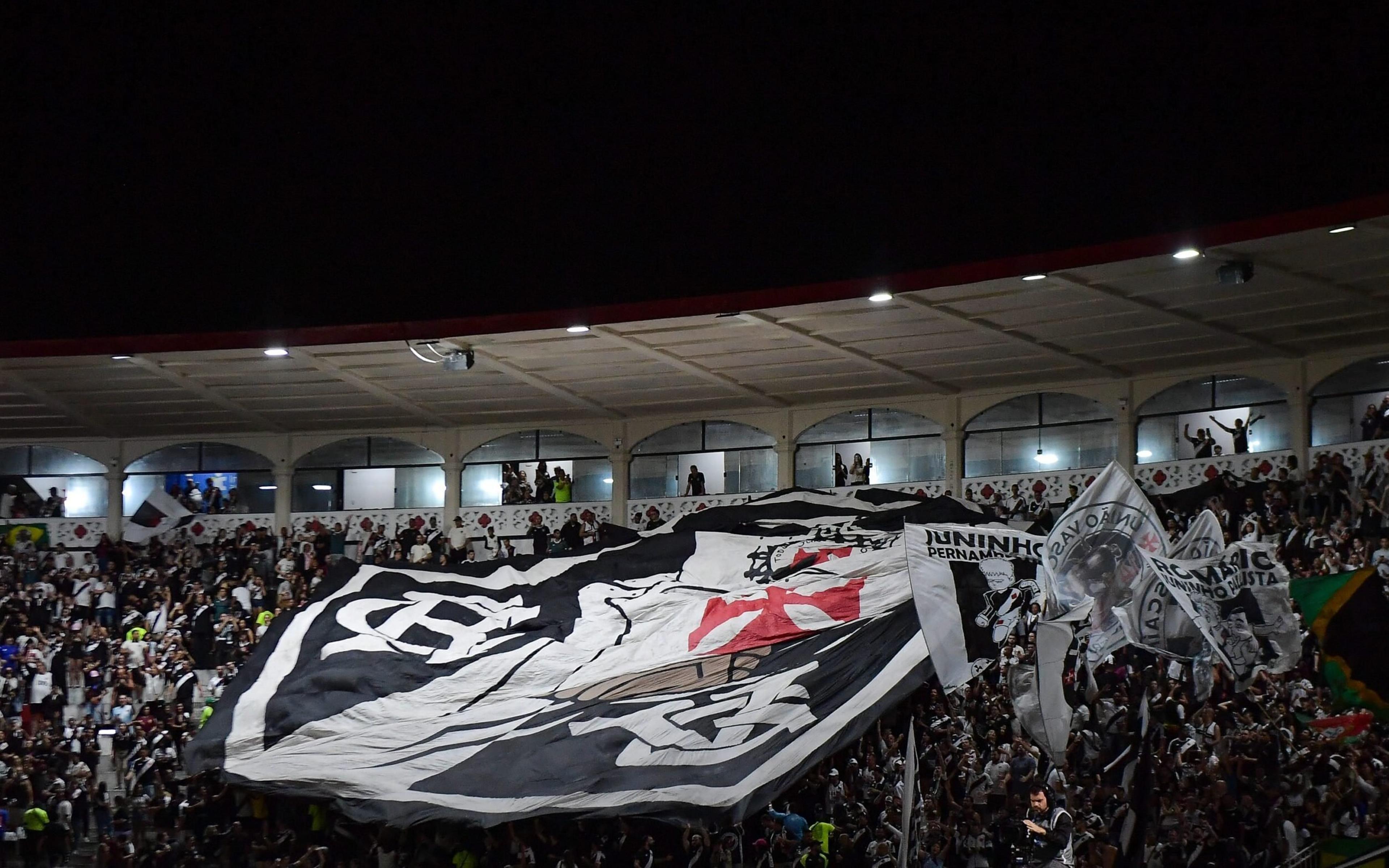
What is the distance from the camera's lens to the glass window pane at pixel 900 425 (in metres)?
30.8

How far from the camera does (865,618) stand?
667 inches

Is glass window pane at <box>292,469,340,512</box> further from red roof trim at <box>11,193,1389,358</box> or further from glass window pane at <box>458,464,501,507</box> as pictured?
red roof trim at <box>11,193,1389,358</box>

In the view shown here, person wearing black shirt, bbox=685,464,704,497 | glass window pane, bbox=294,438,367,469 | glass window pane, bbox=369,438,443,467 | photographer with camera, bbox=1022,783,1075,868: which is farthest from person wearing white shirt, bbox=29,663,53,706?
photographer with camera, bbox=1022,783,1075,868

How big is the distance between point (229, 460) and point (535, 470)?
7.97m

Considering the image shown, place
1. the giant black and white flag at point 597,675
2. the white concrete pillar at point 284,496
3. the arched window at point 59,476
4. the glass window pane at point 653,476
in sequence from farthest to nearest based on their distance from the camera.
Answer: the arched window at point 59,476, the white concrete pillar at point 284,496, the glass window pane at point 653,476, the giant black and white flag at point 597,675

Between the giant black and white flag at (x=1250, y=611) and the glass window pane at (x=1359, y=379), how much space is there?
16.4 m

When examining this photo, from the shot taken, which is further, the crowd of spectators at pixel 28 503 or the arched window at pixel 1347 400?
the crowd of spectators at pixel 28 503

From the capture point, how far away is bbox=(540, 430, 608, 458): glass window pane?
33.7 metres

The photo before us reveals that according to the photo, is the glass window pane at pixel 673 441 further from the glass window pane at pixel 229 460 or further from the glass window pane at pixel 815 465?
the glass window pane at pixel 229 460

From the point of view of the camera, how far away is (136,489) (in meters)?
35.4

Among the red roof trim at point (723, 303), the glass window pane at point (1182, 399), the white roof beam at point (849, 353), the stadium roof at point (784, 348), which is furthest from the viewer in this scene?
the glass window pane at point (1182, 399)

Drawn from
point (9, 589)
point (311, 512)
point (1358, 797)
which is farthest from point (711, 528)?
point (9, 589)

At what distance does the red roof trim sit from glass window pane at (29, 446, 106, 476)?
27.3 feet

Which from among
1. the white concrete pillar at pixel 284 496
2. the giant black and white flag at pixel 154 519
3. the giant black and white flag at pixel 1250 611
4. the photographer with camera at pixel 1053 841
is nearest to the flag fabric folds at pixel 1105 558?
the giant black and white flag at pixel 1250 611
